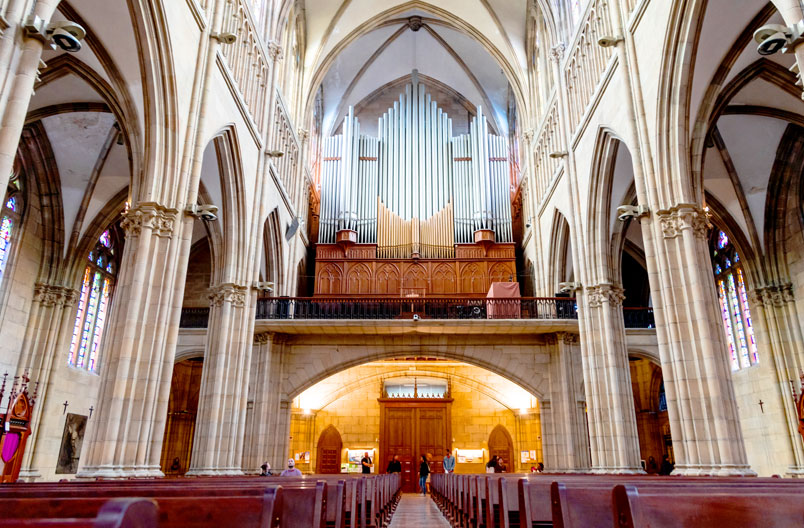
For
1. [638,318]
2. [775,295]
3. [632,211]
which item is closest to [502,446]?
[638,318]

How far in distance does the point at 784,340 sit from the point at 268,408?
15.1 meters

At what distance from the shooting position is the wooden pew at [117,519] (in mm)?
1024

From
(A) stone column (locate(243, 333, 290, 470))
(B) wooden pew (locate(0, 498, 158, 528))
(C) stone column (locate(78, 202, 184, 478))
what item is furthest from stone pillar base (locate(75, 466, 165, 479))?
(A) stone column (locate(243, 333, 290, 470))

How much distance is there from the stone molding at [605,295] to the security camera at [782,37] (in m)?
8.03

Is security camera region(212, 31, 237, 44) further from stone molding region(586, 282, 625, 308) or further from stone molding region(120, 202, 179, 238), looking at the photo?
stone molding region(586, 282, 625, 308)

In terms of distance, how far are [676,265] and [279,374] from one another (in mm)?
12736

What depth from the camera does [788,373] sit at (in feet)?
49.5

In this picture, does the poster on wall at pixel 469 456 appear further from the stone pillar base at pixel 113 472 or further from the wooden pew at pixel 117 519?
the wooden pew at pixel 117 519

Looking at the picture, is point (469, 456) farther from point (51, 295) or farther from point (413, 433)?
point (51, 295)

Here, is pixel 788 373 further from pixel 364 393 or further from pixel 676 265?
pixel 364 393

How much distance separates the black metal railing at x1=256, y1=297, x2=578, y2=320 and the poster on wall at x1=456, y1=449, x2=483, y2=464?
6892 mm

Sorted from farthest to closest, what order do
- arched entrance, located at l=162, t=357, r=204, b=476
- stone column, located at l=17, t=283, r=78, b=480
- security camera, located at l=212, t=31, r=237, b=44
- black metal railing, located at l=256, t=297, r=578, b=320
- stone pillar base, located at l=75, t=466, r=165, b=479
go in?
arched entrance, located at l=162, t=357, r=204, b=476 → black metal railing, located at l=256, t=297, r=578, b=320 → stone column, located at l=17, t=283, r=78, b=480 → security camera, located at l=212, t=31, r=237, b=44 → stone pillar base, located at l=75, t=466, r=165, b=479

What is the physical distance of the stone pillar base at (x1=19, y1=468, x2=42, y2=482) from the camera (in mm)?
14352

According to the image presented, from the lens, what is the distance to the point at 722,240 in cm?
1831
